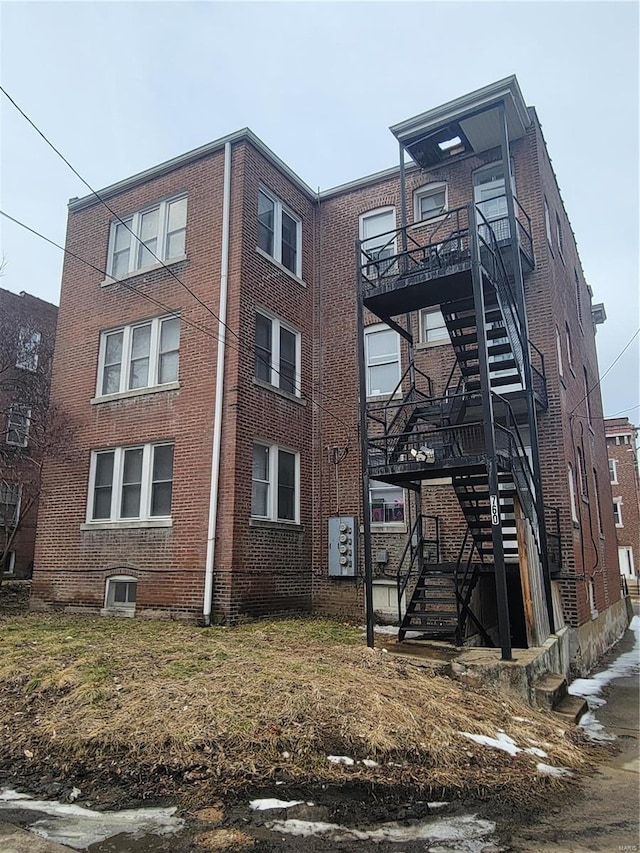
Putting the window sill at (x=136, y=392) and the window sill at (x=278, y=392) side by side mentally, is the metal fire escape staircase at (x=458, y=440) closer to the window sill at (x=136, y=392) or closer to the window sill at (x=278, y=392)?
the window sill at (x=278, y=392)

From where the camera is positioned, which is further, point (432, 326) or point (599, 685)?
point (432, 326)

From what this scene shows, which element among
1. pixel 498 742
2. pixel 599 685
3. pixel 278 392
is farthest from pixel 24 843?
pixel 278 392

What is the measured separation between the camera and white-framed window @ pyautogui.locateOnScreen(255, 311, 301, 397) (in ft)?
43.1

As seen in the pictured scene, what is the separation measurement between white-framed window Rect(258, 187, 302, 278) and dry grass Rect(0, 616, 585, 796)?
31.2 ft

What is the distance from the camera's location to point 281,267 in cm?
1409

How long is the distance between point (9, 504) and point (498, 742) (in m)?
17.8

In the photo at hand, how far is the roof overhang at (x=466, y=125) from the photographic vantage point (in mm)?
11703

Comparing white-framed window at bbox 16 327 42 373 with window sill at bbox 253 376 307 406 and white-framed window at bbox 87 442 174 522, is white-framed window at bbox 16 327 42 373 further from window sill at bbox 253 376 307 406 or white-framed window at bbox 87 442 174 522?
window sill at bbox 253 376 307 406

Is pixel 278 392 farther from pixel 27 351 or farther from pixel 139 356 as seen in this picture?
pixel 27 351

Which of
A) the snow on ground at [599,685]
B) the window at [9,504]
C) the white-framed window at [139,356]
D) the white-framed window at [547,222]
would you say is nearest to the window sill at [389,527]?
the snow on ground at [599,685]

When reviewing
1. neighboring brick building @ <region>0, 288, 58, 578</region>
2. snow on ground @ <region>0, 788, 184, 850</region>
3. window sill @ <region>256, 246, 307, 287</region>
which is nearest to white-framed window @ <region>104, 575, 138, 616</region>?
neighboring brick building @ <region>0, 288, 58, 578</region>

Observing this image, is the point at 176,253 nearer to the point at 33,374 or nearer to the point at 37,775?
the point at 33,374

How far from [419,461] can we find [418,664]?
106 inches

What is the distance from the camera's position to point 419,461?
27.8 ft
